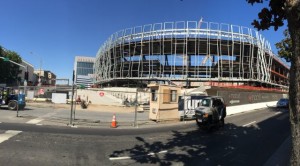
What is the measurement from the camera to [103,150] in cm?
1170

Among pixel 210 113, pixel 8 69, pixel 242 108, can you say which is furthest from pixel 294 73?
pixel 8 69

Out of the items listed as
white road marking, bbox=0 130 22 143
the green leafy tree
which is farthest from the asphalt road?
the green leafy tree

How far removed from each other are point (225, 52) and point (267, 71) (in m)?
11.8

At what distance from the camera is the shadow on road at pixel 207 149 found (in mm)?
10734

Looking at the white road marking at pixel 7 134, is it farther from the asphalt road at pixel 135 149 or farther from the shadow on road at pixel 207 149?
the shadow on road at pixel 207 149

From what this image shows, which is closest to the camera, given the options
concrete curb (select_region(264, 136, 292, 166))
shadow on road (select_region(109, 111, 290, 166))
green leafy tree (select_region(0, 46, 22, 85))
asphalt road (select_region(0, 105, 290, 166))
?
asphalt road (select_region(0, 105, 290, 166))

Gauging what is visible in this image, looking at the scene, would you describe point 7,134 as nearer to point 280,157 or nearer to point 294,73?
point 280,157

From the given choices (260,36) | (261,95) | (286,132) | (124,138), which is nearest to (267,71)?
(260,36)

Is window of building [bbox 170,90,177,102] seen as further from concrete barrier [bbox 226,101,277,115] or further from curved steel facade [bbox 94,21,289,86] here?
curved steel facade [bbox 94,21,289,86]

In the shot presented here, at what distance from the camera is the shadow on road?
35.2 feet

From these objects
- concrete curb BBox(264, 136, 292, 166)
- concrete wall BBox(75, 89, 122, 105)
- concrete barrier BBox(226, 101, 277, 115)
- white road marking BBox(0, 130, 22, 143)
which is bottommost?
concrete curb BBox(264, 136, 292, 166)

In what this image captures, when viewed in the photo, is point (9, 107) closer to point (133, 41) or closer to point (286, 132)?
point (286, 132)

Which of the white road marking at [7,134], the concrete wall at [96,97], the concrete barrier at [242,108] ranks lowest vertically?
the white road marking at [7,134]

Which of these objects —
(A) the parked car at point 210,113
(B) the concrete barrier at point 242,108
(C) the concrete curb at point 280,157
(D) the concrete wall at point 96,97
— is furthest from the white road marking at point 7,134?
(D) the concrete wall at point 96,97
